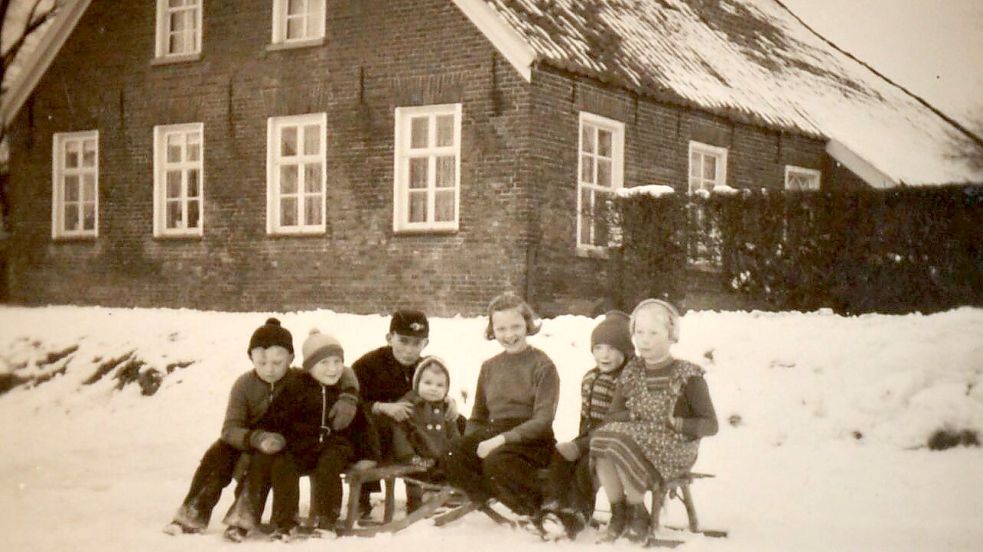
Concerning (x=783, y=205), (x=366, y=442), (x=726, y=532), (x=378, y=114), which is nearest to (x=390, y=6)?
(x=378, y=114)

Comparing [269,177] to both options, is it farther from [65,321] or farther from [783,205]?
[783,205]

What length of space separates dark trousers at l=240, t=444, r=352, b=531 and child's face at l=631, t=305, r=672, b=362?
48.9 inches

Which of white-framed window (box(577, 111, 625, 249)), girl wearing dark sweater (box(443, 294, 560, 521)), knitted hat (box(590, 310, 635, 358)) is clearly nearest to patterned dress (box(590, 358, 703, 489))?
knitted hat (box(590, 310, 635, 358))

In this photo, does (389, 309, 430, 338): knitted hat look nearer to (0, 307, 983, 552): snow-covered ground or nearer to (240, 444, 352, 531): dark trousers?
(240, 444, 352, 531): dark trousers

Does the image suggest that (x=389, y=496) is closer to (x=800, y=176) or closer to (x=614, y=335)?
(x=614, y=335)

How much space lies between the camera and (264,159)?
10.3 m

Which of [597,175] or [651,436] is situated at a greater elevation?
[597,175]

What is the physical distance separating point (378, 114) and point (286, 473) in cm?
549

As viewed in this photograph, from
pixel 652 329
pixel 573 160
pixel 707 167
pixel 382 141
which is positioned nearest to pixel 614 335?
pixel 652 329

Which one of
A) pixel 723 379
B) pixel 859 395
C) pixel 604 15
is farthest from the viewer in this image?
pixel 604 15

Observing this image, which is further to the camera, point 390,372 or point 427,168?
point 427,168

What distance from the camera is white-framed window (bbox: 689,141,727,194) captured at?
11.0 meters

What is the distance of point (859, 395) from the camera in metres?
5.53

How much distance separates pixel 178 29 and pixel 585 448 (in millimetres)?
7153
